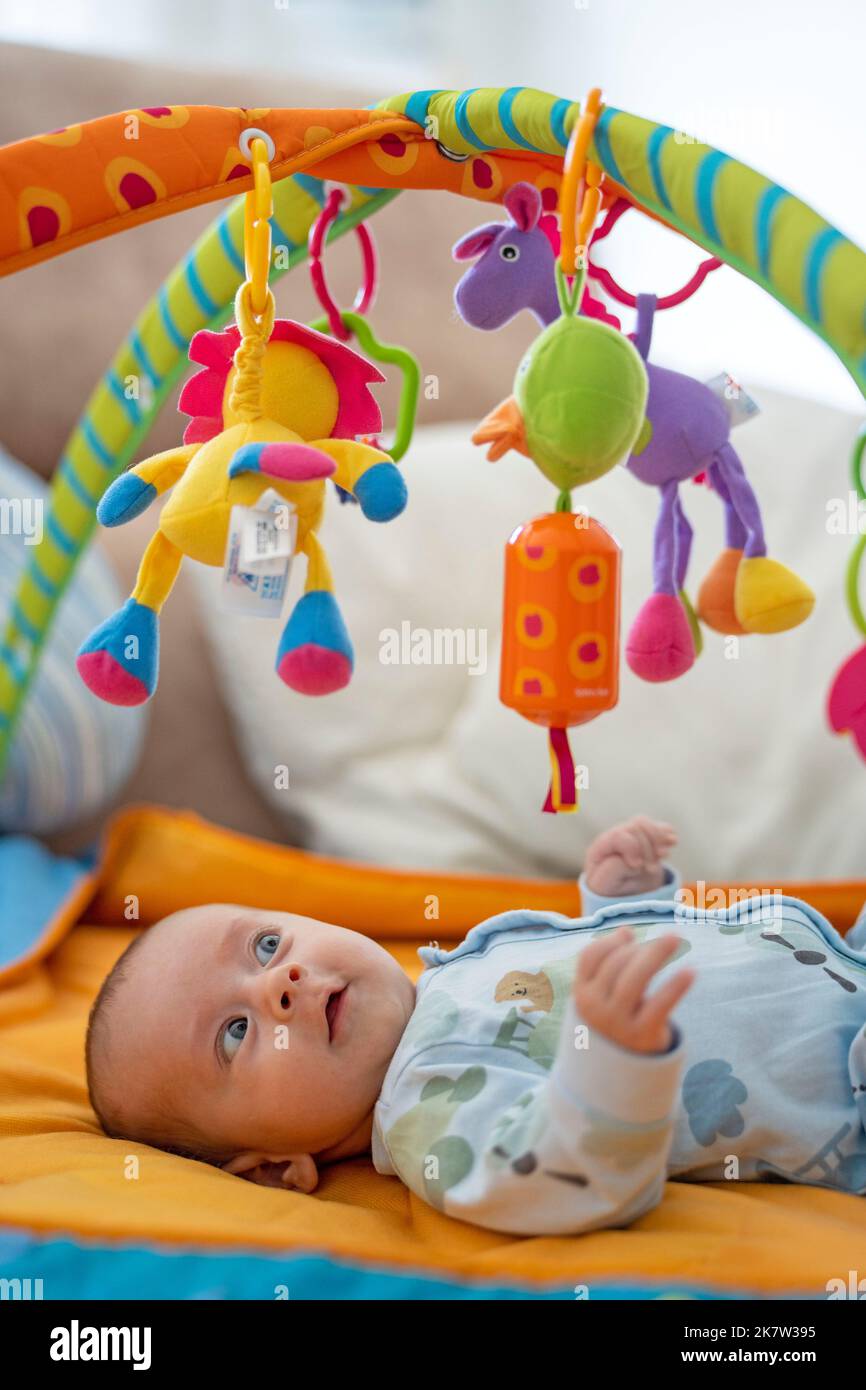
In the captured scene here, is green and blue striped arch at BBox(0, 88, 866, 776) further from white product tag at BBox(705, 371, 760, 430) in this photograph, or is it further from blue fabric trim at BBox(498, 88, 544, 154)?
white product tag at BBox(705, 371, 760, 430)

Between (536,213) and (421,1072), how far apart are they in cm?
47

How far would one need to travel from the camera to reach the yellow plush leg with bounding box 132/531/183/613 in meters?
0.61

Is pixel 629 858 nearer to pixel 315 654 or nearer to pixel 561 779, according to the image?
pixel 561 779

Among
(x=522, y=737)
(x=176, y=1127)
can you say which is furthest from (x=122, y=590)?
(x=176, y=1127)

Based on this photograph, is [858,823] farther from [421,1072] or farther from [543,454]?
[543,454]

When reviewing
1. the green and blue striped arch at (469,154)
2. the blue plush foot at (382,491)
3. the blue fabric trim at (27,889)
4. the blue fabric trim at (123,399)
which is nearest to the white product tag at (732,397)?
the green and blue striped arch at (469,154)

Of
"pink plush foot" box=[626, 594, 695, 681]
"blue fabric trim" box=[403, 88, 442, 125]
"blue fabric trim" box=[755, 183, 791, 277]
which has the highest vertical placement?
"blue fabric trim" box=[403, 88, 442, 125]

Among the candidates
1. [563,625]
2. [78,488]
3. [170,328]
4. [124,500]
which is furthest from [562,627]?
[78,488]

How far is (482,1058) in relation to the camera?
71 centimetres

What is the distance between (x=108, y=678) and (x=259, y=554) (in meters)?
0.12

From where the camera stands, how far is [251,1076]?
74 cm

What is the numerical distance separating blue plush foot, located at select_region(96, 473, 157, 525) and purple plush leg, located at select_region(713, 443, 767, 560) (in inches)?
12.1

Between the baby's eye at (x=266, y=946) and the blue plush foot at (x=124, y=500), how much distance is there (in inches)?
12.2

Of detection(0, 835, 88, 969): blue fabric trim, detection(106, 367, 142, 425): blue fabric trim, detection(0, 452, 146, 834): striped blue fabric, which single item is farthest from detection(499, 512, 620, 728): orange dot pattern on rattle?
detection(0, 452, 146, 834): striped blue fabric
